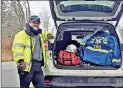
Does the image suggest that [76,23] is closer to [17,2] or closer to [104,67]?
[104,67]

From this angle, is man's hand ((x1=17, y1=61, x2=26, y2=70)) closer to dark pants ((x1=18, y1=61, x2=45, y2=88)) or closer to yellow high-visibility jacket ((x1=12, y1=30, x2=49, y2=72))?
yellow high-visibility jacket ((x1=12, y1=30, x2=49, y2=72))

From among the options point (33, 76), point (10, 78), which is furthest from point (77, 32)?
point (10, 78)

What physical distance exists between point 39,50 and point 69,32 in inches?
39.6

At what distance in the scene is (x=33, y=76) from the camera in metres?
7.27

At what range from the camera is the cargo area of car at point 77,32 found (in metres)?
7.33

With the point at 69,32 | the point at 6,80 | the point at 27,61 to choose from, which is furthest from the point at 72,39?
the point at 6,80

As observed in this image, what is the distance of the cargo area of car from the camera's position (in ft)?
24.1

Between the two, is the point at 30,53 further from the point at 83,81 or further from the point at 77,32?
the point at 77,32

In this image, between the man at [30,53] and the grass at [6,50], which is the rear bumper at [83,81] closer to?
the man at [30,53]

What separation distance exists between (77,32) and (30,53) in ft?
4.64

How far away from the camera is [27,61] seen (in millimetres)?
7004

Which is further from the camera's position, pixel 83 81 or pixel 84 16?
pixel 84 16

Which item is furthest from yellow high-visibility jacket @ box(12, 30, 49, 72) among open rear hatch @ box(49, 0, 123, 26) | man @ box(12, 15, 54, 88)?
open rear hatch @ box(49, 0, 123, 26)

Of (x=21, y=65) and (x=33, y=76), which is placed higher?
(x=21, y=65)
